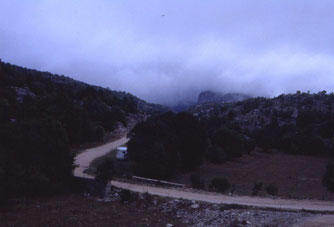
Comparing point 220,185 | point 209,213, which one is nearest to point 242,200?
point 209,213

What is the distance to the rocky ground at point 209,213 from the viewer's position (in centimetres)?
1150

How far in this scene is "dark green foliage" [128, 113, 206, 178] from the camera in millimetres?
24500

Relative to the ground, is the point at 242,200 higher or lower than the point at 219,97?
lower

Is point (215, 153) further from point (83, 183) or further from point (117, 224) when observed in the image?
point (117, 224)

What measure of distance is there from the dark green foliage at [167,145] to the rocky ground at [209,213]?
8.65 m

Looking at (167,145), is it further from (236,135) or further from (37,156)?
(236,135)

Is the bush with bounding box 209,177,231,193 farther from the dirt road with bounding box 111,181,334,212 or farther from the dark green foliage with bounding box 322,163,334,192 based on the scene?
the dark green foliage with bounding box 322,163,334,192

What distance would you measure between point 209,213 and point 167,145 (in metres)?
14.9

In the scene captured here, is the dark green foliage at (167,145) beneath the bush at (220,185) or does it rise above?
above

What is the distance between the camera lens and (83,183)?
17.0m

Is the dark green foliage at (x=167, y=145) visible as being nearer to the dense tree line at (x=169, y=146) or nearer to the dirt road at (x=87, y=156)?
the dense tree line at (x=169, y=146)

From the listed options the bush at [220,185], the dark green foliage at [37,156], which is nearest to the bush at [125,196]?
the dark green foliage at [37,156]

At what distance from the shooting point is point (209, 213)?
12.9 metres

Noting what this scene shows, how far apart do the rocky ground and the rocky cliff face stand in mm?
134955
